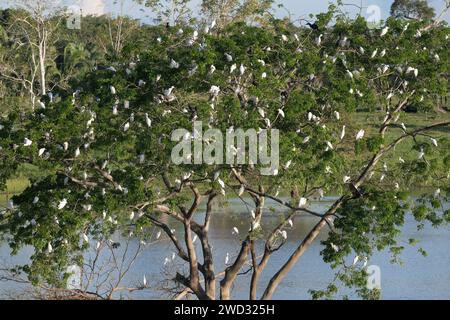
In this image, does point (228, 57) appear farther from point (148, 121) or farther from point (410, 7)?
point (410, 7)

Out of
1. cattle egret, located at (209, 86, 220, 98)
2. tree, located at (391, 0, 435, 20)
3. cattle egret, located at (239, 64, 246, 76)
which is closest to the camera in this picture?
cattle egret, located at (209, 86, 220, 98)

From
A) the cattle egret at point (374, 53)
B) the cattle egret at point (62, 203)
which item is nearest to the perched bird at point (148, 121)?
the cattle egret at point (62, 203)

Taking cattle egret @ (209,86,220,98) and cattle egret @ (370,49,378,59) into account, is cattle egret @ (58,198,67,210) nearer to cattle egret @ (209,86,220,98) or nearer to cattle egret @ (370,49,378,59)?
cattle egret @ (209,86,220,98)

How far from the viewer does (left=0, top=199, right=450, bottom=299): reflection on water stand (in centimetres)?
1462

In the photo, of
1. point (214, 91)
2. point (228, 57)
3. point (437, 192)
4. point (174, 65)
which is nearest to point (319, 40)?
point (228, 57)

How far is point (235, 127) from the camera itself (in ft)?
31.2

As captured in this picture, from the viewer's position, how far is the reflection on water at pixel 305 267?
1462 centimetres

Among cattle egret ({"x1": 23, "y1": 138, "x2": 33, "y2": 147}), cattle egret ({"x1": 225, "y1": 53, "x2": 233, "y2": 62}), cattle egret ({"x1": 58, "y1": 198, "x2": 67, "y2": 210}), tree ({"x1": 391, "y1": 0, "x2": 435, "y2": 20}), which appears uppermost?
tree ({"x1": 391, "y1": 0, "x2": 435, "y2": 20})

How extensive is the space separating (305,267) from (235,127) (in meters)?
7.24

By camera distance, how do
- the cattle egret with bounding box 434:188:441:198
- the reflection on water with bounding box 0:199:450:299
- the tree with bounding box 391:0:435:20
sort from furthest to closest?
the tree with bounding box 391:0:435:20 → the reflection on water with bounding box 0:199:450:299 → the cattle egret with bounding box 434:188:441:198

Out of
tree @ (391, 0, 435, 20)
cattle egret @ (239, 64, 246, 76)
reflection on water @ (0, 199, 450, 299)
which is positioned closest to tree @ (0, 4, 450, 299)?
cattle egret @ (239, 64, 246, 76)

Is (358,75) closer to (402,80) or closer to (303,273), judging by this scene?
(402,80)

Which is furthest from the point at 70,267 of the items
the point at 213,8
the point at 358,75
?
the point at 213,8

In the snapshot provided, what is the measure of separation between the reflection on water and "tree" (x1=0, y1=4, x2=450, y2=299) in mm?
2895
